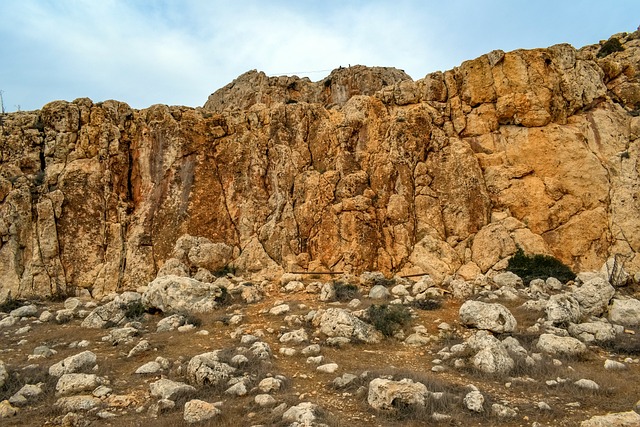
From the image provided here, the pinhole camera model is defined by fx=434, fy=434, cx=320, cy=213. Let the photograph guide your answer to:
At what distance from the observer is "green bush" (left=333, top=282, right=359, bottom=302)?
14.5 metres

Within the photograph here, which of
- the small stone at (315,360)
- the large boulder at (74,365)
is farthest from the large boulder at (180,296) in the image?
the small stone at (315,360)

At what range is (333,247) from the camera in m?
18.1

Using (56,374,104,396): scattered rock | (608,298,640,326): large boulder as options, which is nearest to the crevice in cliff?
(56,374,104,396): scattered rock

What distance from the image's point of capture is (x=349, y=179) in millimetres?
19000

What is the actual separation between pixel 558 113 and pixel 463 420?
1708 cm

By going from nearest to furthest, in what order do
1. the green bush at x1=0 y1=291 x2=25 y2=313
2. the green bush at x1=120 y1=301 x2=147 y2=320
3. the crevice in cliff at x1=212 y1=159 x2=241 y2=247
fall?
the green bush at x1=120 y1=301 x2=147 y2=320, the green bush at x1=0 y1=291 x2=25 y2=313, the crevice in cliff at x1=212 y1=159 x2=241 y2=247

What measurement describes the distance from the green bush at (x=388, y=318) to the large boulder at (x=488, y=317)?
1540mm

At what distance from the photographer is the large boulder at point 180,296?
1364 cm

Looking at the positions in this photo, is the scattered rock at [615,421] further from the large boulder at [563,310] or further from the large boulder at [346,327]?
the large boulder at [563,310]

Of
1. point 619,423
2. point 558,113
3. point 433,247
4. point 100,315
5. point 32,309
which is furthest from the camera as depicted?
point 558,113

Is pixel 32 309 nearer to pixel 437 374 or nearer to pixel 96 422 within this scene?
pixel 96 422

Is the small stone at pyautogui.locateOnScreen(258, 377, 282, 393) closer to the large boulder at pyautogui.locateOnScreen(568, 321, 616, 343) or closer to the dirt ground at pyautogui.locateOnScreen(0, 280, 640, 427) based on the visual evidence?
the dirt ground at pyautogui.locateOnScreen(0, 280, 640, 427)

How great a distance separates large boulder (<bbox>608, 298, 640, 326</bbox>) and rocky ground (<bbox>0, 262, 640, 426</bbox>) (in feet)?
0.12

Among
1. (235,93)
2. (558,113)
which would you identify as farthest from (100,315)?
(235,93)
